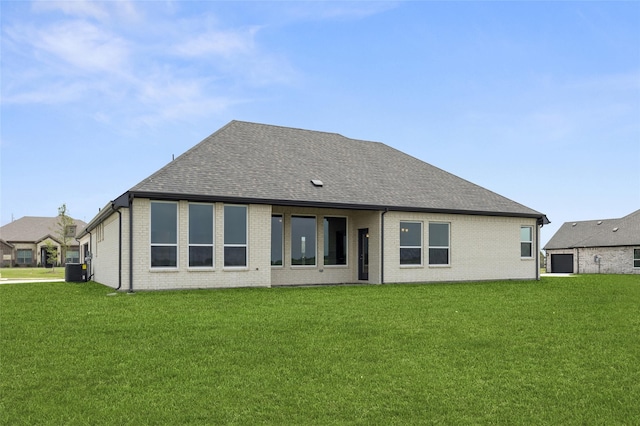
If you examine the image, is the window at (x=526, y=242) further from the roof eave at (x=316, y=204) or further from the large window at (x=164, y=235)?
the large window at (x=164, y=235)

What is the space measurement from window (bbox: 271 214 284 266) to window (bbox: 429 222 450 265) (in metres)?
6.03

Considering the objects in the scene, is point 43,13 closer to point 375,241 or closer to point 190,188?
point 190,188

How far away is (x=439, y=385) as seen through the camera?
648cm

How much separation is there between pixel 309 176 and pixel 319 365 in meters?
14.6

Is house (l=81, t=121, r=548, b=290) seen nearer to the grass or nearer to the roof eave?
the roof eave

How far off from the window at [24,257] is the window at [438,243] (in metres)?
59.3

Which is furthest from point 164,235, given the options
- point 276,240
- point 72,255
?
point 72,255

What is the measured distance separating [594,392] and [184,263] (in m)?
13.5

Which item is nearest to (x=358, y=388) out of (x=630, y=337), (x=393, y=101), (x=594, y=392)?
(x=594, y=392)

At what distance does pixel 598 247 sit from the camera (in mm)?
44656

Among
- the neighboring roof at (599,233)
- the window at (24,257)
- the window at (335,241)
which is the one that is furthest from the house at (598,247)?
the window at (24,257)

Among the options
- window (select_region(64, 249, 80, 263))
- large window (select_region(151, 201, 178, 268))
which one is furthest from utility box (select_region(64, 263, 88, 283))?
window (select_region(64, 249, 80, 263))

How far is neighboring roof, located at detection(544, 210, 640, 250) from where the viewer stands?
142 ft

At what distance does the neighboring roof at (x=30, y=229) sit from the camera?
222ft
